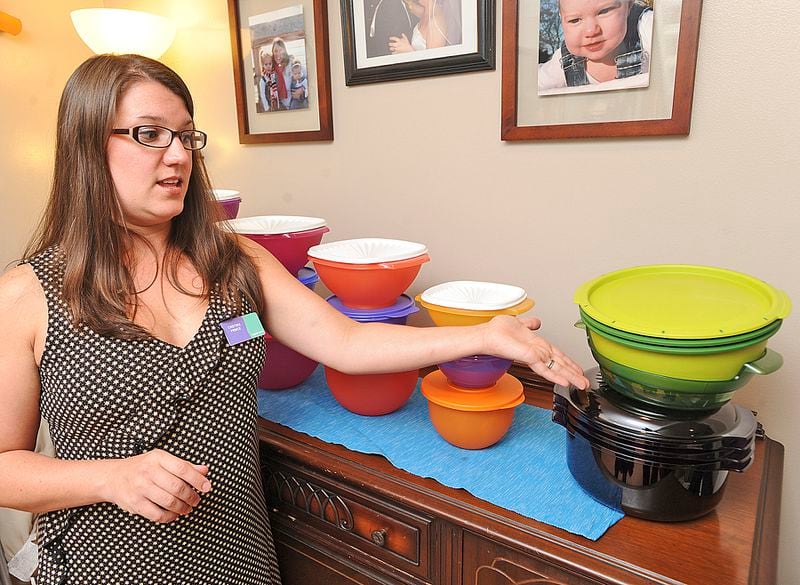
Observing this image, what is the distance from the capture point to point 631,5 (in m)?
1.17

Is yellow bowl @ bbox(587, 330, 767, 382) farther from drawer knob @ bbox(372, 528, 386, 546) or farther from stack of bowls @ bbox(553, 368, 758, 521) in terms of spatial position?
drawer knob @ bbox(372, 528, 386, 546)

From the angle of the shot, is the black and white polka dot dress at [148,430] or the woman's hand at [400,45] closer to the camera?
the black and white polka dot dress at [148,430]

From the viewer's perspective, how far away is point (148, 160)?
3.16ft

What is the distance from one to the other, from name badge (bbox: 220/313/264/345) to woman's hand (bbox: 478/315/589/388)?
43 centimetres

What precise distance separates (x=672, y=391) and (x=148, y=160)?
922 mm

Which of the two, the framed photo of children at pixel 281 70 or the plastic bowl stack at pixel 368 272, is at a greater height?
the framed photo of children at pixel 281 70

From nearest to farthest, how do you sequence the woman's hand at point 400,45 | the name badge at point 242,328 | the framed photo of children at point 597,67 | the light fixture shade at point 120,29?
the name badge at point 242,328 < the framed photo of children at point 597,67 < the woman's hand at point 400,45 < the light fixture shade at point 120,29

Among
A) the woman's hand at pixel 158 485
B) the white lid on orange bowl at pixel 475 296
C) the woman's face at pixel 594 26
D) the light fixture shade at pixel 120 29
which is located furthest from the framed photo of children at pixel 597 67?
the light fixture shade at pixel 120 29

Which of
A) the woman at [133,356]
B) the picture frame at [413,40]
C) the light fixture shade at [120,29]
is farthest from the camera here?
the light fixture shade at [120,29]

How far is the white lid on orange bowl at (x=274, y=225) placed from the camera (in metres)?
1.43

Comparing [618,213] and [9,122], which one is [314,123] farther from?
[9,122]

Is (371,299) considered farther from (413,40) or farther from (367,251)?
(413,40)

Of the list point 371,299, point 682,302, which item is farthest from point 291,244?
point 682,302

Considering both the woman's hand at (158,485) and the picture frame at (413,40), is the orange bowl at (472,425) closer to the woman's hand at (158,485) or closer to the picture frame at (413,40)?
the woman's hand at (158,485)
